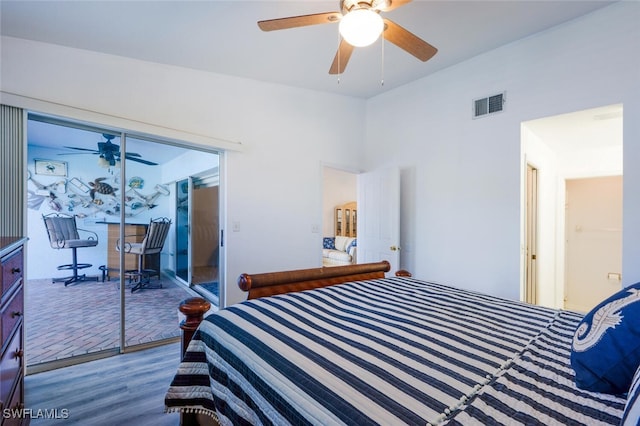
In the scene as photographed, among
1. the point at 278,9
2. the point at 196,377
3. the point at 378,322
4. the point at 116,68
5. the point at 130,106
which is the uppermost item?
the point at 278,9

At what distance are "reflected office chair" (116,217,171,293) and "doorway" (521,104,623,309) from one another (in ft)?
12.4

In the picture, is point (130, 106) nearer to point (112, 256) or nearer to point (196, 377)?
point (112, 256)

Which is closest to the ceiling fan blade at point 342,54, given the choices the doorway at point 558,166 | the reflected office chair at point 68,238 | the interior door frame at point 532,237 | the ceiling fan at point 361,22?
the ceiling fan at point 361,22

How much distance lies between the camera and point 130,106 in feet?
9.26

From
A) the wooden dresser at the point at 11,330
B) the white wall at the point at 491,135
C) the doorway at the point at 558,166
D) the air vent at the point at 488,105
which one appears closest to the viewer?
the wooden dresser at the point at 11,330

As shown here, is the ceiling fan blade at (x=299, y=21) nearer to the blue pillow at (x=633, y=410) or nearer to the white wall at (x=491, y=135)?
A: the blue pillow at (x=633, y=410)

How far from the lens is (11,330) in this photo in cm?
139

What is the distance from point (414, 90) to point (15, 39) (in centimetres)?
387

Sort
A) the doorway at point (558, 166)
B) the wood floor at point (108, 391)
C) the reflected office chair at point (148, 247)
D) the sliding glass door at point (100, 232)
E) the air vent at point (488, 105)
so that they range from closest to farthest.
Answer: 1. the wood floor at point (108, 391)
2. the sliding glass door at point (100, 232)
3. the doorway at point (558, 166)
4. the air vent at point (488, 105)
5. the reflected office chair at point (148, 247)

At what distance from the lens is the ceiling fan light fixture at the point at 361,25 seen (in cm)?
160

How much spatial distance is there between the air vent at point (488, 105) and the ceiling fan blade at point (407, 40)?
4.60 ft

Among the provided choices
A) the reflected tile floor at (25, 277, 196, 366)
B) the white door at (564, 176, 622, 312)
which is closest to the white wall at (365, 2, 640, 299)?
the white door at (564, 176, 622, 312)

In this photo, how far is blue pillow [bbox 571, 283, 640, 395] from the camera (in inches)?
31.3

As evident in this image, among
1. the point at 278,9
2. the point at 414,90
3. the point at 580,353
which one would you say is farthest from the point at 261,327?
the point at 414,90
